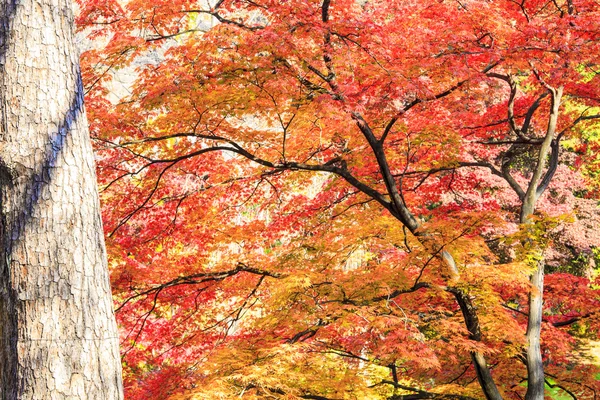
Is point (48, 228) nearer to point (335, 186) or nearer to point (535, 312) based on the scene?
point (335, 186)

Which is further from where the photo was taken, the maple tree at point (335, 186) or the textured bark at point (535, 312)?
the textured bark at point (535, 312)

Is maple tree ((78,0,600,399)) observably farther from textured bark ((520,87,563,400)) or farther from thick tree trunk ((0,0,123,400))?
thick tree trunk ((0,0,123,400))

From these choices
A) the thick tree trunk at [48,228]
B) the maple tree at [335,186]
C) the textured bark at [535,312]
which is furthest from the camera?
the textured bark at [535,312]

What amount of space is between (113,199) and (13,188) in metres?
3.27

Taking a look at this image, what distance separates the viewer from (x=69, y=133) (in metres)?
2.55

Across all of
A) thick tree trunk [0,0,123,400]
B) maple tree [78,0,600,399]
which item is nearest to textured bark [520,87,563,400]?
maple tree [78,0,600,399]

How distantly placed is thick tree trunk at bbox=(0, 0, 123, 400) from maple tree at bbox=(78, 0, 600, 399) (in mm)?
1863

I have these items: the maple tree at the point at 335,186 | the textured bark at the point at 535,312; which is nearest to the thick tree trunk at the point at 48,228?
the maple tree at the point at 335,186

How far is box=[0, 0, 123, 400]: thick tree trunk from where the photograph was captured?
2.38m

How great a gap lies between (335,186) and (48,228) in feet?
13.8

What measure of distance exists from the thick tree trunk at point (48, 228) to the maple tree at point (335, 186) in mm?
1863

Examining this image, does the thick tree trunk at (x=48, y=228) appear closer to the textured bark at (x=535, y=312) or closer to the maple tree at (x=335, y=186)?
the maple tree at (x=335, y=186)

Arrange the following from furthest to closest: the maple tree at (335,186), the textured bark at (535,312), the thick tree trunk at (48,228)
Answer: the textured bark at (535,312) → the maple tree at (335,186) → the thick tree trunk at (48,228)

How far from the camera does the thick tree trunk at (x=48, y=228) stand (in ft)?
7.81
